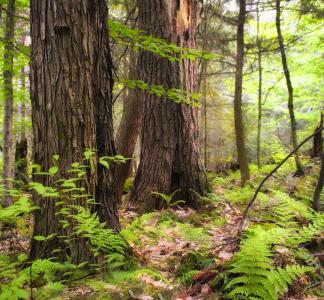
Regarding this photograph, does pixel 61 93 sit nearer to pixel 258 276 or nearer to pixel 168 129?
pixel 258 276

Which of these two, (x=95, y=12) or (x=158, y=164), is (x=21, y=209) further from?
(x=158, y=164)

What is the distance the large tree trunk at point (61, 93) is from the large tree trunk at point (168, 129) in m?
2.71

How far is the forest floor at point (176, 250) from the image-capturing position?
251cm

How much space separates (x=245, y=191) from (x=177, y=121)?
2127 mm

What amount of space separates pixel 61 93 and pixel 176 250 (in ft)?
7.03

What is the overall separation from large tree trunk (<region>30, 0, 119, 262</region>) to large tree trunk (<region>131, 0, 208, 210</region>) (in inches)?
107

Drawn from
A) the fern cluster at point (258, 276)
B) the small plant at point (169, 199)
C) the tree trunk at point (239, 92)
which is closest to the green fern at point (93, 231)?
the fern cluster at point (258, 276)

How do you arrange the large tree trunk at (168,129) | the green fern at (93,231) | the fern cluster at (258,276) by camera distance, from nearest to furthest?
the fern cluster at (258,276) < the green fern at (93,231) < the large tree trunk at (168,129)

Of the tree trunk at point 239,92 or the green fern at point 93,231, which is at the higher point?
the tree trunk at point 239,92

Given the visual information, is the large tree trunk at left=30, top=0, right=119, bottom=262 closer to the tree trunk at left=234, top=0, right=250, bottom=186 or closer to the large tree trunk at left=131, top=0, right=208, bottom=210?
the large tree trunk at left=131, top=0, right=208, bottom=210

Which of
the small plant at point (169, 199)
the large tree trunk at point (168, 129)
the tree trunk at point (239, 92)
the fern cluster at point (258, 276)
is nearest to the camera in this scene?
the fern cluster at point (258, 276)

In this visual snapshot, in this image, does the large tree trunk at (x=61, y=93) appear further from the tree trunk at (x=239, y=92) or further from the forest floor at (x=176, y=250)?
the tree trunk at (x=239, y=92)

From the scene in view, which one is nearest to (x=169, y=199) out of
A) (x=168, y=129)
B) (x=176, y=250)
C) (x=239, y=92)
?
(x=168, y=129)

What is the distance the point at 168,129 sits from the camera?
18.3 ft
